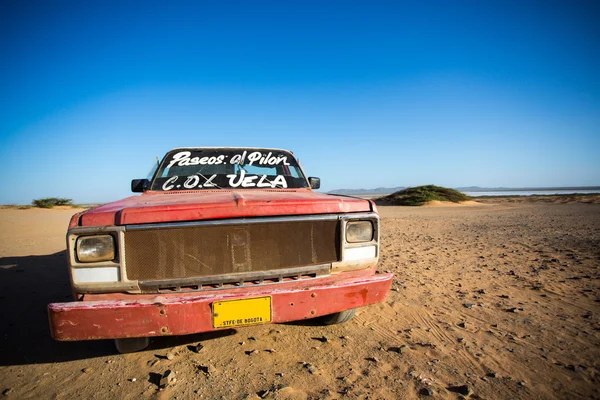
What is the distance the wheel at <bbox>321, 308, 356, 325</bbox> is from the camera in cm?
265

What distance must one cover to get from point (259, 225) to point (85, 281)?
45.1 inches

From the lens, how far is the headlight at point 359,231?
2.29m

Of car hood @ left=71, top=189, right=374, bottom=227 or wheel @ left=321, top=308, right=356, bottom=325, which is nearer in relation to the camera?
car hood @ left=71, top=189, right=374, bottom=227

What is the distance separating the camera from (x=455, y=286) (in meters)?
3.69

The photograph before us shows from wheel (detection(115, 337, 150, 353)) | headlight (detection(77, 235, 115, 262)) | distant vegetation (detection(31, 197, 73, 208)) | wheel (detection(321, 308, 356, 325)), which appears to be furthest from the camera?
distant vegetation (detection(31, 197, 73, 208))

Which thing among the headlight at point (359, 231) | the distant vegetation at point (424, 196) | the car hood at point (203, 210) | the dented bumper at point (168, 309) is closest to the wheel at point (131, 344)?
the dented bumper at point (168, 309)

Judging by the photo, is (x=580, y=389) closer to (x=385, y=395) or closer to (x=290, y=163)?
(x=385, y=395)

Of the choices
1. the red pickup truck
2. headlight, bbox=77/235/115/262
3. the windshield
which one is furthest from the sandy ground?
the windshield

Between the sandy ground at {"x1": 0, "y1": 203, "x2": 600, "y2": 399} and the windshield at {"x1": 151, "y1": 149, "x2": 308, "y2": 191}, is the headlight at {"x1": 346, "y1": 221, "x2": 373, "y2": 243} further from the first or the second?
the windshield at {"x1": 151, "y1": 149, "x2": 308, "y2": 191}

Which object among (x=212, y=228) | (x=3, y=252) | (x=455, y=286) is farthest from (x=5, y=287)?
(x=455, y=286)

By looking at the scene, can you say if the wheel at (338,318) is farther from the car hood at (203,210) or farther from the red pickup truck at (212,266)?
the car hood at (203,210)

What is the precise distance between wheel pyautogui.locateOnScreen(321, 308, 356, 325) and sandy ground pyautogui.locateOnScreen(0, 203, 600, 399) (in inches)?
2.4

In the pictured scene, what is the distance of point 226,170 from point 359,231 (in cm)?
201

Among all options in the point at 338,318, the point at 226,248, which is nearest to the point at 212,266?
the point at 226,248
